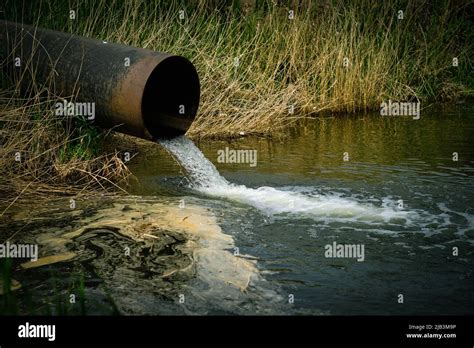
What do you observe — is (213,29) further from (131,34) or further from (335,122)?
(335,122)

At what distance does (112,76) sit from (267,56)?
3.93m

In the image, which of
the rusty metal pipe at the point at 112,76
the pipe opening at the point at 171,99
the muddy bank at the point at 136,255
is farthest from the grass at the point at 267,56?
the muddy bank at the point at 136,255

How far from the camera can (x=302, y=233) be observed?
4664 mm

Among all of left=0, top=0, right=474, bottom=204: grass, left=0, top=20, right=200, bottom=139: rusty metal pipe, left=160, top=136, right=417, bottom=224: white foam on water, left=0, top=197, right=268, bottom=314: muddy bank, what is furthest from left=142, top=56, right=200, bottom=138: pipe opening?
left=0, top=197, right=268, bottom=314: muddy bank

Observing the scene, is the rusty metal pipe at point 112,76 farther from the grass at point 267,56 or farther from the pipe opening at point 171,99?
the grass at point 267,56

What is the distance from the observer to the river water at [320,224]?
3.64 metres

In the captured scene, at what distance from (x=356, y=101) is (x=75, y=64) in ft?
16.2

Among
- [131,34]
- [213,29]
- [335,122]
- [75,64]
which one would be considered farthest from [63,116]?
[335,122]

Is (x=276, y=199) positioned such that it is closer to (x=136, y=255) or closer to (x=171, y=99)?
(x=136, y=255)

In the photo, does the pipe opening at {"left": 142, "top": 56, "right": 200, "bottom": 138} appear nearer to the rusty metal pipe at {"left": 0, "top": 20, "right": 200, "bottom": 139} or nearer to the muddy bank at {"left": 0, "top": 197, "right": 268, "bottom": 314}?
the rusty metal pipe at {"left": 0, "top": 20, "right": 200, "bottom": 139}

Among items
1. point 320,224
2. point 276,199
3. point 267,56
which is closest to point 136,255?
point 320,224

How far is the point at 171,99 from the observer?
6.66m

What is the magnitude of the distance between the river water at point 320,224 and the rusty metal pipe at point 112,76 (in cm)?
41

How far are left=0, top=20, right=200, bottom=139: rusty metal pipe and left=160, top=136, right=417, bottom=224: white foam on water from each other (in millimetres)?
344
